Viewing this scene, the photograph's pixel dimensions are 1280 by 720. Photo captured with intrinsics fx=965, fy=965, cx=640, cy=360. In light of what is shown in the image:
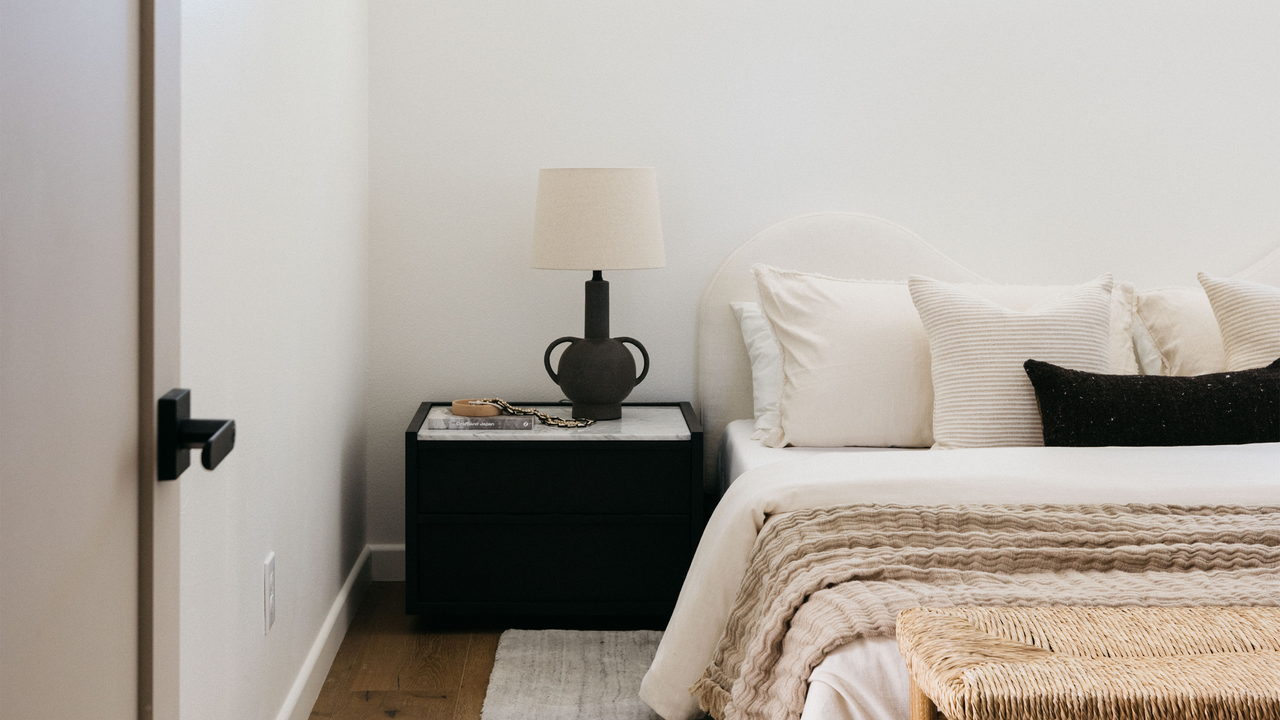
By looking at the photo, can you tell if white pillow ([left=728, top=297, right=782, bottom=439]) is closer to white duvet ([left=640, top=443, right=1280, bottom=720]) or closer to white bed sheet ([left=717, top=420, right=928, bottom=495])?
white bed sheet ([left=717, top=420, right=928, bottom=495])

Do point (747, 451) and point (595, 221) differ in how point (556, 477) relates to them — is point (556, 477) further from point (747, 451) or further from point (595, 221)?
point (595, 221)

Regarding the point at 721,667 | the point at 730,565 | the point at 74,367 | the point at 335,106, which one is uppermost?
the point at 335,106

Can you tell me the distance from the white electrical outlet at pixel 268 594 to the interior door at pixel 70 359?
0.92 meters

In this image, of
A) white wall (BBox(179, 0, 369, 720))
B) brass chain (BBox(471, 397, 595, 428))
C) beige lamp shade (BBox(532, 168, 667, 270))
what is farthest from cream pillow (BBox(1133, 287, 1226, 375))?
white wall (BBox(179, 0, 369, 720))

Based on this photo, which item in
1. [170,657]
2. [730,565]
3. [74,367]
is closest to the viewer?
[74,367]

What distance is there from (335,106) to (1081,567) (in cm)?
182

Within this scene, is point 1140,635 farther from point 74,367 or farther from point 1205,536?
point 74,367

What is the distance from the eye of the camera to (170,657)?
0.84m

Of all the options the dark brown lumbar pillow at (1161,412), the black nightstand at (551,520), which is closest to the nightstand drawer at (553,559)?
the black nightstand at (551,520)

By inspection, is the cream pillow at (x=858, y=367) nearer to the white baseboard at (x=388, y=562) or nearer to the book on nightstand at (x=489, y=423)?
the book on nightstand at (x=489, y=423)

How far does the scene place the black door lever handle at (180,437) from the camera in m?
0.79

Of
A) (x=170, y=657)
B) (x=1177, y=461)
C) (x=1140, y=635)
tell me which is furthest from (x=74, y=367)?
(x=1177, y=461)

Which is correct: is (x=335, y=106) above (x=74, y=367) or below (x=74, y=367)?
above

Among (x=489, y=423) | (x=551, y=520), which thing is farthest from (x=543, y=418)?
(x=551, y=520)
